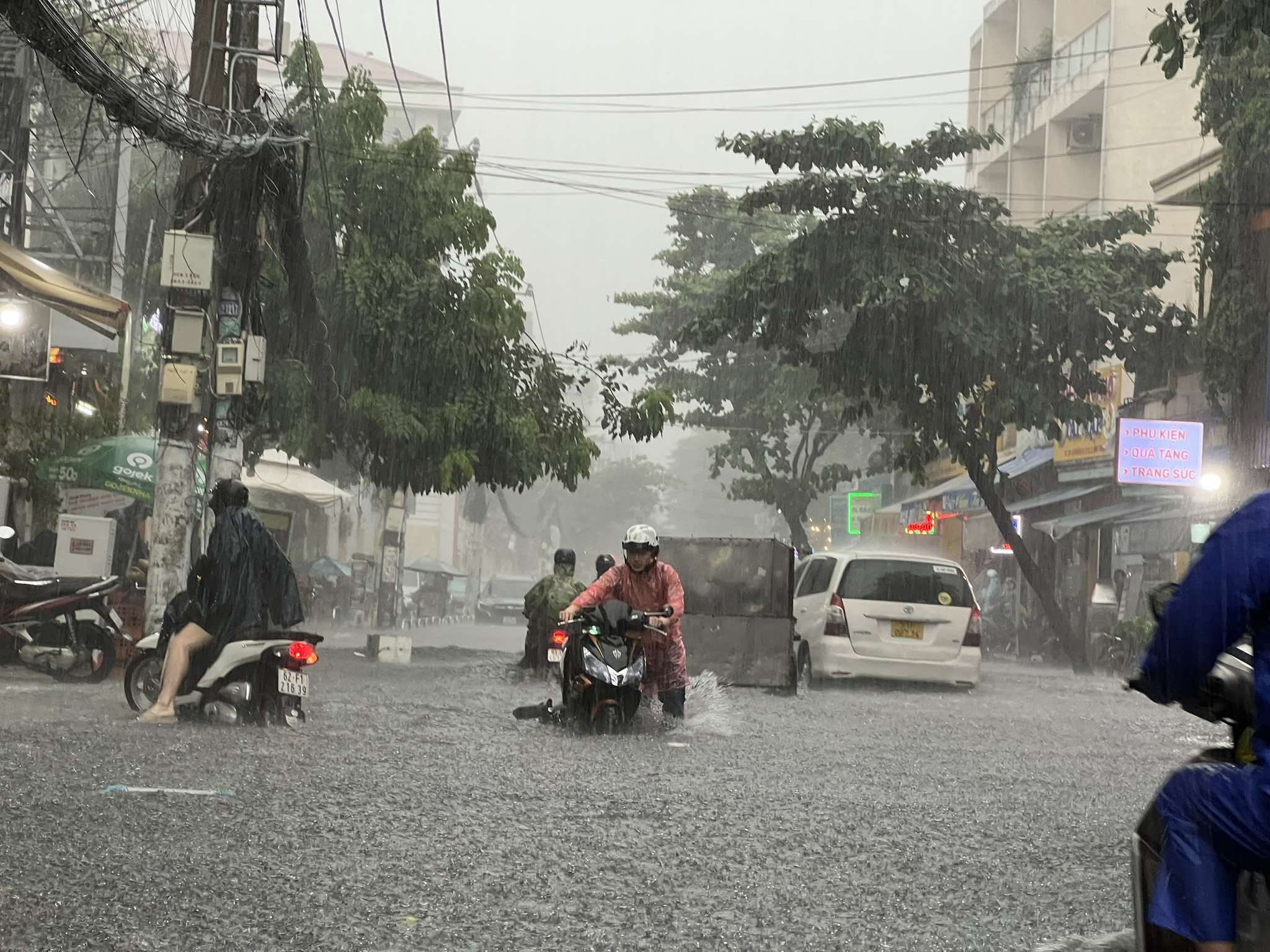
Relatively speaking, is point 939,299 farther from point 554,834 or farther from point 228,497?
point 554,834

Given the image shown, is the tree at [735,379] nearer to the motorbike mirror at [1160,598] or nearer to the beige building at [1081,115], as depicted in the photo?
the beige building at [1081,115]

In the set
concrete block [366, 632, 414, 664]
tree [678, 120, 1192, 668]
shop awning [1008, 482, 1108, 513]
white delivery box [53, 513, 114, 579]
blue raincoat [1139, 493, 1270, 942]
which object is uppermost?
tree [678, 120, 1192, 668]

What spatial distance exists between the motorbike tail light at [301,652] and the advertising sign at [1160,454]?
1818cm

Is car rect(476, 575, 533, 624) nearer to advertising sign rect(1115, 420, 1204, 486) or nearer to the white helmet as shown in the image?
advertising sign rect(1115, 420, 1204, 486)

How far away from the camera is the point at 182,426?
595 inches

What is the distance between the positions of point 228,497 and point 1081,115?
35645 mm

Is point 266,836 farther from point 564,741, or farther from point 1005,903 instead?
point 564,741

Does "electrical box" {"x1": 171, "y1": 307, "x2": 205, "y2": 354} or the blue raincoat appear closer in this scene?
the blue raincoat

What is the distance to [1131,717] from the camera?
15.0 m

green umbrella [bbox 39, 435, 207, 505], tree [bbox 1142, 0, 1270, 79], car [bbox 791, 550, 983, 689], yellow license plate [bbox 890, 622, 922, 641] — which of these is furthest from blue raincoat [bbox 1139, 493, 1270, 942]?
green umbrella [bbox 39, 435, 207, 505]

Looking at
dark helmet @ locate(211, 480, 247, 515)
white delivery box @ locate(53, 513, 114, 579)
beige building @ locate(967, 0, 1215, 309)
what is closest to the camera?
dark helmet @ locate(211, 480, 247, 515)

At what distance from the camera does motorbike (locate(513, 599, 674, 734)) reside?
1136cm

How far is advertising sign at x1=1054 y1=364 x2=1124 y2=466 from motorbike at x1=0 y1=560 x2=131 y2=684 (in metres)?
21.3

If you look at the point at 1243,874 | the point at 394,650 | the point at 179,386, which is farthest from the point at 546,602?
the point at 1243,874
